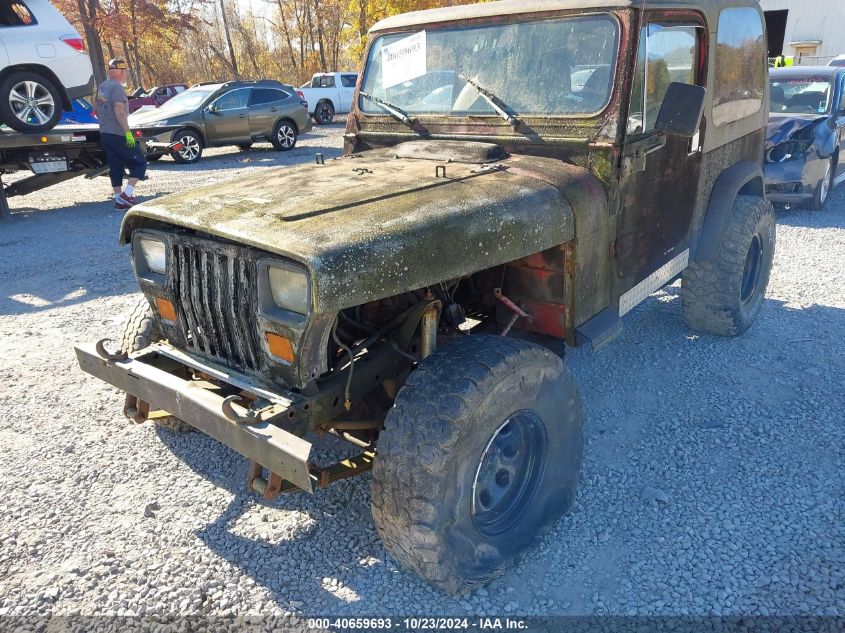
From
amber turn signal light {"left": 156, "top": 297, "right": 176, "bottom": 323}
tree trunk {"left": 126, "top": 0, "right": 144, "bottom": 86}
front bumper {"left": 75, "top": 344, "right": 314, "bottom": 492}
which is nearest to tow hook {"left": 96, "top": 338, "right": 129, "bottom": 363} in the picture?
front bumper {"left": 75, "top": 344, "right": 314, "bottom": 492}

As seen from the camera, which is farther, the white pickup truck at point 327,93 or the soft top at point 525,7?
the white pickup truck at point 327,93

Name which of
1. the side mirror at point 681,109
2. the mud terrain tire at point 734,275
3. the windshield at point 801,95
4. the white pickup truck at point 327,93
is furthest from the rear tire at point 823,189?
the white pickup truck at point 327,93

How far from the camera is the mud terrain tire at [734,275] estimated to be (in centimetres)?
440

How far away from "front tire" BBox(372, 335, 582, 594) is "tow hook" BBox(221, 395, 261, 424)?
0.47 m

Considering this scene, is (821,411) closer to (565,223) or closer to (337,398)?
(565,223)

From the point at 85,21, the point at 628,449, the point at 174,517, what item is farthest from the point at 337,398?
the point at 85,21

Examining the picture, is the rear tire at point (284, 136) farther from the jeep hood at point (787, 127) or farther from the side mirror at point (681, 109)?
the side mirror at point (681, 109)

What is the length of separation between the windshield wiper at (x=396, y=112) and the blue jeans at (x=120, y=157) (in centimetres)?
702

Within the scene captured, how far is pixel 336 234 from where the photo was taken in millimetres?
2311

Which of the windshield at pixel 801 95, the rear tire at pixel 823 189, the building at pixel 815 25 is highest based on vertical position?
the building at pixel 815 25

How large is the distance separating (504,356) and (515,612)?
0.99 metres

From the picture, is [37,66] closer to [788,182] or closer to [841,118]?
[788,182]

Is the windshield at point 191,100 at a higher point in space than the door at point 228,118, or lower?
higher

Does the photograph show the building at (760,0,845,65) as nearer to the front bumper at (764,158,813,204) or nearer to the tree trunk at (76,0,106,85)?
the front bumper at (764,158,813,204)
